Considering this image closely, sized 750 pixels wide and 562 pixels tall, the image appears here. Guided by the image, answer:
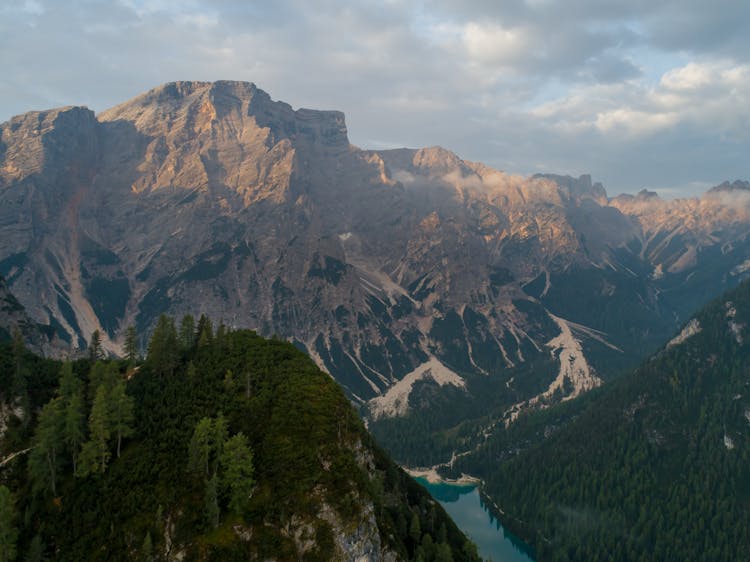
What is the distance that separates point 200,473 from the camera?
94.4 metres

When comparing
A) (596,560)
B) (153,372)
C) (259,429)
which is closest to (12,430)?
(153,372)

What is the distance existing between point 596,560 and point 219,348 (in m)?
153

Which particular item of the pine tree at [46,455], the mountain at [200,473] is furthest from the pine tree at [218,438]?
the pine tree at [46,455]

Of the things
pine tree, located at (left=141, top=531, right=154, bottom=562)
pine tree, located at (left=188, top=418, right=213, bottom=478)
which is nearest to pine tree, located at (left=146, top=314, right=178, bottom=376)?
pine tree, located at (left=188, top=418, right=213, bottom=478)

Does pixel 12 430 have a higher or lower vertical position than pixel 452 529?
higher

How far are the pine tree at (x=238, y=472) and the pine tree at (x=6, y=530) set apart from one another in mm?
31952

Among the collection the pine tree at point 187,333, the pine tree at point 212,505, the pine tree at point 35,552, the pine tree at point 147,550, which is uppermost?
the pine tree at point 187,333

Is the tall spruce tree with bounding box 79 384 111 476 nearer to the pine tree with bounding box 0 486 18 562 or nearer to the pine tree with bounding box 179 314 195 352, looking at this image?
the pine tree with bounding box 0 486 18 562

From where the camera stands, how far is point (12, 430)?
347 ft

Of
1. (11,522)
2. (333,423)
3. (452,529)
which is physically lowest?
(452,529)

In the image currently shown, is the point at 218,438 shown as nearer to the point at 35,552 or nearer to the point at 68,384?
the point at 35,552

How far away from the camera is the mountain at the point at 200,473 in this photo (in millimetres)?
86875

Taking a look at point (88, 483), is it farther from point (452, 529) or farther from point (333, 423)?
point (452, 529)

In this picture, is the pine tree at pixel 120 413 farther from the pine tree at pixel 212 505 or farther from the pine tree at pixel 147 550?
the pine tree at pixel 212 505
